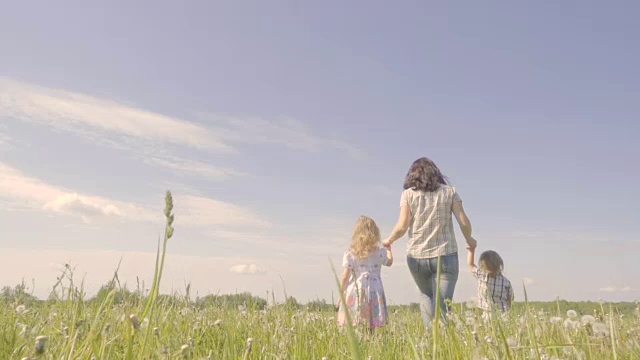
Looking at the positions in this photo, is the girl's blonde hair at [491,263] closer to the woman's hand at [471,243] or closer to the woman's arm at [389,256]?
the woman's hand at [471,243]

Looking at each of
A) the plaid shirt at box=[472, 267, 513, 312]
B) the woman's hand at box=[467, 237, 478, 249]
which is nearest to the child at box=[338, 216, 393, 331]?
the woman's hand at box=[467, 237, 478, 249]

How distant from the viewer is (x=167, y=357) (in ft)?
8.22

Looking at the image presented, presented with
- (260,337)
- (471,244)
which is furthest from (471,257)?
(260,337)

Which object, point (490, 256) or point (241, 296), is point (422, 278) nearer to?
point (490, 256)

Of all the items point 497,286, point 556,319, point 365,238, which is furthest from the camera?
point 497,286

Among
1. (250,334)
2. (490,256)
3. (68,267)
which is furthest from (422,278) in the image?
(68,267)

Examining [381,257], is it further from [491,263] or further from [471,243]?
[491,263]

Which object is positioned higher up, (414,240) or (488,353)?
(414,240)

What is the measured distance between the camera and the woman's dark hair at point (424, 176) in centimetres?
1072

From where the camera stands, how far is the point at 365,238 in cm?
1073

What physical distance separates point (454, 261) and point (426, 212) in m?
1.00

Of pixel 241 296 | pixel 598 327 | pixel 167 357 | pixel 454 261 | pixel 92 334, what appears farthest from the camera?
pixel 454 261

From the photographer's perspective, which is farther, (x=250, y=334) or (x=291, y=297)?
(x=291, y=297)

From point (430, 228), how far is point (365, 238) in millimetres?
1215
